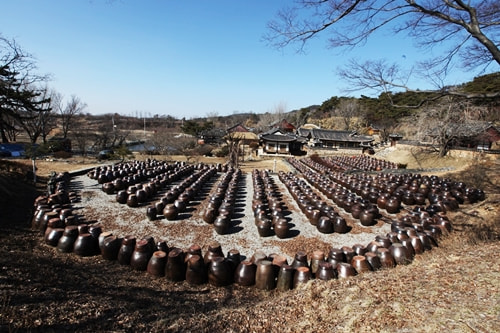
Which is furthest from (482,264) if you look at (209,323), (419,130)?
(419,130)

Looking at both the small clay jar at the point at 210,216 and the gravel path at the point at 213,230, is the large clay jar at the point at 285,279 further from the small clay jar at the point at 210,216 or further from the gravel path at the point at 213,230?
the small clay jar at the point at 210,216

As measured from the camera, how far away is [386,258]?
225 inches

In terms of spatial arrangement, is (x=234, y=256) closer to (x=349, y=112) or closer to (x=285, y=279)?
(x=285, y=279)

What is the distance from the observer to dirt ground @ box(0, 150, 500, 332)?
293 centimetres

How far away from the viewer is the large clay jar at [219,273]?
5270mm

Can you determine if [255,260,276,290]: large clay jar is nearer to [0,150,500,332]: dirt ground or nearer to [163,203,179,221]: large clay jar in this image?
[0,150,500,332]: dirt ground

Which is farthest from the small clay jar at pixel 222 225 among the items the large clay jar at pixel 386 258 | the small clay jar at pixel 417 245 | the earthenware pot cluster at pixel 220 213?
the small clay jar at pixel 417 245

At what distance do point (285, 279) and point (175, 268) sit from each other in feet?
7.30

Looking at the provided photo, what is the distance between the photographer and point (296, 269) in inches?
202

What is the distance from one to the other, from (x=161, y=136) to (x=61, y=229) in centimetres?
2714

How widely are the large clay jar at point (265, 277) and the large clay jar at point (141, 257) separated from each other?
2.44 meters

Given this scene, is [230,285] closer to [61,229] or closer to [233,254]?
[233,254]

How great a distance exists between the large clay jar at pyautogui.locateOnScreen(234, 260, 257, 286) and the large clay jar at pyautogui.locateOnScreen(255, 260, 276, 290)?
119 millimetres

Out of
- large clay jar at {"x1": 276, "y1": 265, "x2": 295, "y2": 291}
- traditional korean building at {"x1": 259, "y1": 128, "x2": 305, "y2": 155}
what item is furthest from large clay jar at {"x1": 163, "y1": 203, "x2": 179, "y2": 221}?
traditional korean building at {"x1": 259, "y1": 128, "x2": 305, "y2": 155}
